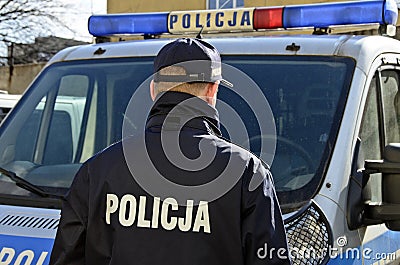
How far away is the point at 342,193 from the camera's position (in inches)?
107

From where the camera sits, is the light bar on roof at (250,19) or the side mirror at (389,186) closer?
the side mirror at (389,186)

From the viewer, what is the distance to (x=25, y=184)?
3.15m

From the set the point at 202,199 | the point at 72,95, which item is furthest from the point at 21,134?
the point at 202,199

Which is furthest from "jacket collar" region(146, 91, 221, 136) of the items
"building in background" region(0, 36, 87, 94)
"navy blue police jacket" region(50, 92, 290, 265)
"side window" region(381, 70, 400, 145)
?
"building in background" region(0, 36, 87, 94)

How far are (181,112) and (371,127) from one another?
1266 millimetres

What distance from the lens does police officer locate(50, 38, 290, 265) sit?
2000 millimetres

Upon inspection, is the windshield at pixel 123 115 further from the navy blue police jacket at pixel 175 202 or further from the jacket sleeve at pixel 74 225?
the jacket sleeve at pixel 74 225

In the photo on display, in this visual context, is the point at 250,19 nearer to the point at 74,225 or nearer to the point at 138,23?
the point at 138,23

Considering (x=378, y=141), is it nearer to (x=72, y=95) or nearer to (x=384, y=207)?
(x=384, y=207)

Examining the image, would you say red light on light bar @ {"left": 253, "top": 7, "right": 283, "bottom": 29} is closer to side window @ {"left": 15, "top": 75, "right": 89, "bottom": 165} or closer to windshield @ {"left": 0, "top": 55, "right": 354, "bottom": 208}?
windshield @ {"left": 0, "top": 55, "right": 354, "bottom": 208}

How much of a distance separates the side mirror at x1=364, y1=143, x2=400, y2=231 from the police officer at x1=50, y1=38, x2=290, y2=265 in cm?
71

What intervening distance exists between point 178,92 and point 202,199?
32 centimetres

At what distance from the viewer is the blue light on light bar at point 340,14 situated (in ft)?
11.5
